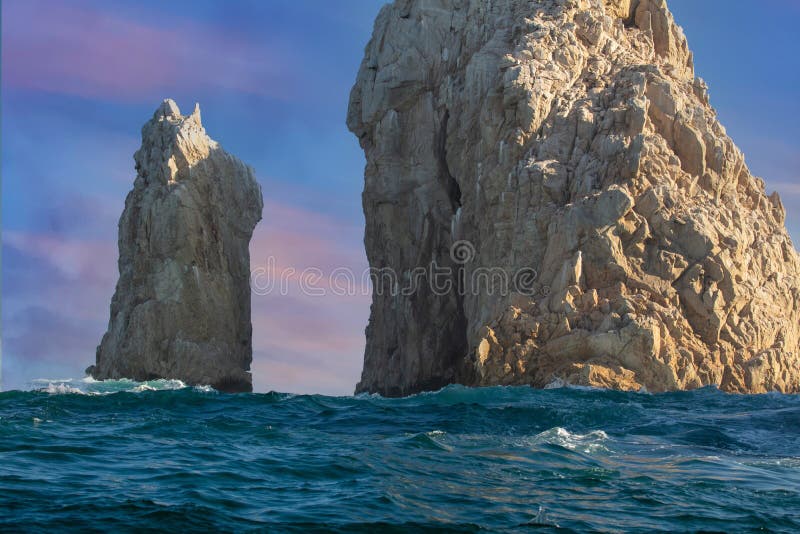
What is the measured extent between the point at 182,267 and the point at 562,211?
2477cm

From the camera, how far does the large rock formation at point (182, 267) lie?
54.8m

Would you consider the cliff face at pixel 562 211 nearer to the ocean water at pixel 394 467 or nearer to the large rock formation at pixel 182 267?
the large rock formation at pixel 182 267

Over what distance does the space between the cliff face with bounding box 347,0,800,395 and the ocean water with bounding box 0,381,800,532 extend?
1215cm

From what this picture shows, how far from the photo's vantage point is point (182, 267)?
56.2 metres

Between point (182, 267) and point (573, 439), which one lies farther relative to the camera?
point (182, 267)

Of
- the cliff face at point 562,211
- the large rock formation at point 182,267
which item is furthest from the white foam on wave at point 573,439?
the large rock formation at point 182,267

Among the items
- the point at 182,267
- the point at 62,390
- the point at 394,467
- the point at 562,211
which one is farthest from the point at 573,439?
the point at 182,267

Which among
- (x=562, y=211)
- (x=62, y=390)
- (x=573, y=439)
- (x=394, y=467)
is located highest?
(x=562, y=211)

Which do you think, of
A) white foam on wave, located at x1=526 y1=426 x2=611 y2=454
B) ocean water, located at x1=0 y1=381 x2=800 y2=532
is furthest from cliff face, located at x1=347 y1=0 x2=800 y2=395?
white foam on wave, located at x1=526 y1=426 x2=611 y2=454

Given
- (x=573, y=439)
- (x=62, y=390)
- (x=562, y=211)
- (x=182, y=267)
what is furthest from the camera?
(x=182, y=267)

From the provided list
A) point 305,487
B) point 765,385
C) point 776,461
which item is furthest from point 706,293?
point 305,487

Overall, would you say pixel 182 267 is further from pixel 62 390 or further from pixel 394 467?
pixel 394 467

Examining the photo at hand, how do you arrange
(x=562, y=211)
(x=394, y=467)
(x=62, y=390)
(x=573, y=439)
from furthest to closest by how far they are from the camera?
1. (x=562, y=211)
2. (x=62, y=390)
3. (x=573, y=439)
4. (x=394, y=467)

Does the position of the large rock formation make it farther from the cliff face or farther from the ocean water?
the ocean water
